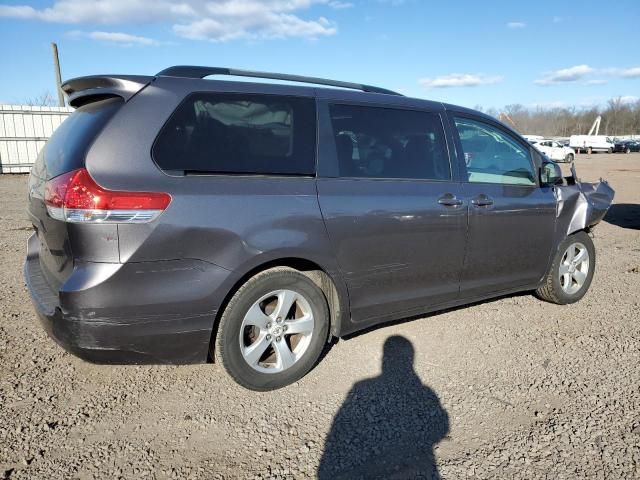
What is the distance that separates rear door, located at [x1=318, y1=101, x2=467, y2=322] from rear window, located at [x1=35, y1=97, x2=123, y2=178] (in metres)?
1.31

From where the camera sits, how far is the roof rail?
10.0 feet

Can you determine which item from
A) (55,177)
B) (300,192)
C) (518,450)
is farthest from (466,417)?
(55,177)

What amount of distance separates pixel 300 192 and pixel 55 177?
1.36 m

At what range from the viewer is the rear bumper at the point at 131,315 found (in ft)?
8.59

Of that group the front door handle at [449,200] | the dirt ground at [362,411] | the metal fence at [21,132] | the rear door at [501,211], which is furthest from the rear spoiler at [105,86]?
A: the metal fence at [21,132]

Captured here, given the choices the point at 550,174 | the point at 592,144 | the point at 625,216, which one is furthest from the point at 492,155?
the point at 592,144

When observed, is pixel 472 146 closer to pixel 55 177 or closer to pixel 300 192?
pixel 300 192

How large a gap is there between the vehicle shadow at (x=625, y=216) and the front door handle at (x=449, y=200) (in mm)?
7080

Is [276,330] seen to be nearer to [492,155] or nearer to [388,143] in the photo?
[388,143]

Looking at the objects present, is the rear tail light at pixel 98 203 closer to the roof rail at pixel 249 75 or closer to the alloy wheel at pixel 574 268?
the roof rail at pixel 249 75

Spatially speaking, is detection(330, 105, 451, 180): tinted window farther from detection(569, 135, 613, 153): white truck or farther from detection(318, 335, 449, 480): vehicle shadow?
detection(569, 135, 613, 153): white truck

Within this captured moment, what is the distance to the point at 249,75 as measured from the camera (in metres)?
3.39

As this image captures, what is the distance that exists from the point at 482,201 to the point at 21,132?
19.0 m

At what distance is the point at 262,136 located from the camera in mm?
3088
